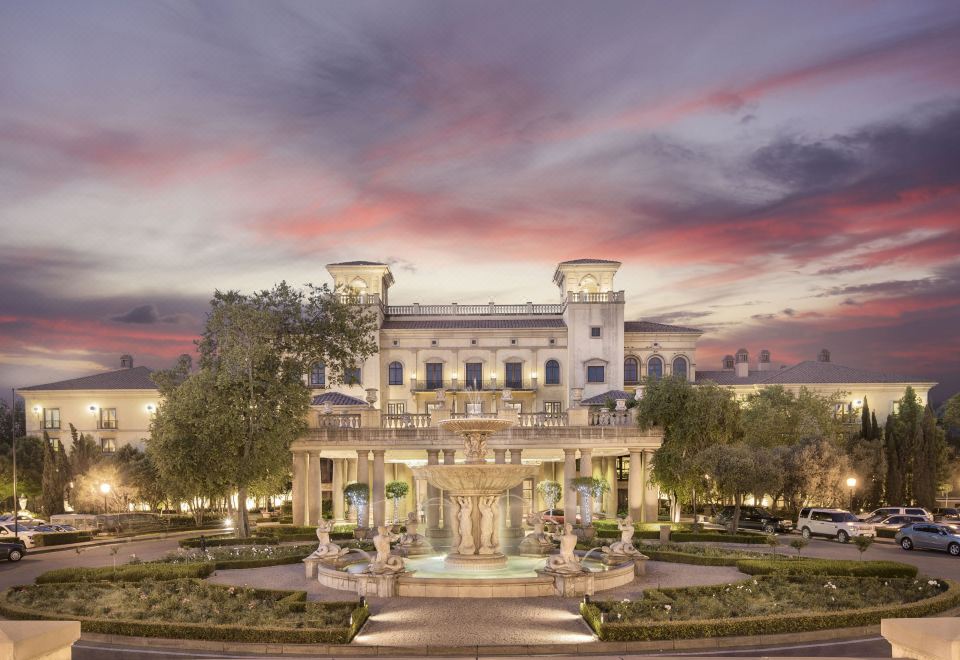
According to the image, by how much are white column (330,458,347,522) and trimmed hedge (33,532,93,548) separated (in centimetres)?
1591

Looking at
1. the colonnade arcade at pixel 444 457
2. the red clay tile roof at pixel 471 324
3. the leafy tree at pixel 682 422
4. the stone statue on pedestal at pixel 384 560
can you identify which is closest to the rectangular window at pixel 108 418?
the red clay tile roof at pixel 471 324

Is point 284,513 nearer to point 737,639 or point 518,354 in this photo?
point 518,354

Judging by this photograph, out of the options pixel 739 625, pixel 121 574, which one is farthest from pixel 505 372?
pixel 739 625

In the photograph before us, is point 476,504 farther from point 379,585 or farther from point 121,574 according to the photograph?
point 121,574

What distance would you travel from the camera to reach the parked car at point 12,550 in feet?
115

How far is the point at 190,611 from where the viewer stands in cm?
2008

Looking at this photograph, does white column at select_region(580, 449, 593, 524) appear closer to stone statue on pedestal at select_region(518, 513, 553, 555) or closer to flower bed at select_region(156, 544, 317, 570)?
stone statue on pedestal at select_region(518, 513, 553, 555)

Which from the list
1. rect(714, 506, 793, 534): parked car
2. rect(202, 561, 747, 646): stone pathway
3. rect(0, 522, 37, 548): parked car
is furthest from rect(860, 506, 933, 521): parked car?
rect(0, 522, 37, 548): parked car

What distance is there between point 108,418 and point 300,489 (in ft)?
120

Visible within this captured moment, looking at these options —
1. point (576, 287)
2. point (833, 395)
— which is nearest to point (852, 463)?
point (833, 395)

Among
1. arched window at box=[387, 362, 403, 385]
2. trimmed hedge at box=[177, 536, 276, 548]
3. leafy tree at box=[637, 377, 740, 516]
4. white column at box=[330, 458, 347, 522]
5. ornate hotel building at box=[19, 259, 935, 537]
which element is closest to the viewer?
trimmed hedge at box=[177, 536, 276, 548]

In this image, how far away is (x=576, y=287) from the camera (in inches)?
2842

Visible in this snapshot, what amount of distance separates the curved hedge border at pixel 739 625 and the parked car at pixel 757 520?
1028 inches

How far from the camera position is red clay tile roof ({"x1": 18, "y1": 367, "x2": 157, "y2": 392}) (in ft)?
246
